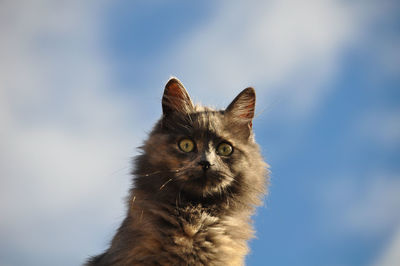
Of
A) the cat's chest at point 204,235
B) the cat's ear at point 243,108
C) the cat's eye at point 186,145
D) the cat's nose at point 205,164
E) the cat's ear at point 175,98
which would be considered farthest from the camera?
the cat's ear at point 243,108

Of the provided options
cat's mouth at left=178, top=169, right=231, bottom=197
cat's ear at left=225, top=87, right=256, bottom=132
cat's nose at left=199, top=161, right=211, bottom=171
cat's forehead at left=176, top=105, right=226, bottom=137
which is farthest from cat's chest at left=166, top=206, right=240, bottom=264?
cat's ear at left=225, top=87, right=256, bottom=132

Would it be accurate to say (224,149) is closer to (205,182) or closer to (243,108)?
(205,182)

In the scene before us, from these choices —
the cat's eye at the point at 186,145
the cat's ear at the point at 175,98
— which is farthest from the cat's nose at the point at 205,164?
the cat's ear at the point at 175,98

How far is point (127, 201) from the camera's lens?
402cm

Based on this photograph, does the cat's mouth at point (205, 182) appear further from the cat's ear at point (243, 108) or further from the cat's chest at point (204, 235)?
the cat's ear at point (243, 108)

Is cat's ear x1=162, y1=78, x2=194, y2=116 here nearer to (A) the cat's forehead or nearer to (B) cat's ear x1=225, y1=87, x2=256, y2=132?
(A) the cat's forehead

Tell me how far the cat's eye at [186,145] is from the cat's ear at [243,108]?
0.59 m

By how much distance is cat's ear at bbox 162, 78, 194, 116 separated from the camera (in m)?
4.20

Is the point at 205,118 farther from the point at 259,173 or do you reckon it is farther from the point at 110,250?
the point at 110,250

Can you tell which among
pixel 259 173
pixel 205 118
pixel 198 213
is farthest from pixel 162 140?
pixel 259 173

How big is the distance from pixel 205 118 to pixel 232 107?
1.43ft

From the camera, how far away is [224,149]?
13.1ft

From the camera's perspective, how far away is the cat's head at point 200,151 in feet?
12.2

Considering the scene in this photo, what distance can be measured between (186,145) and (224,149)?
0.37m
